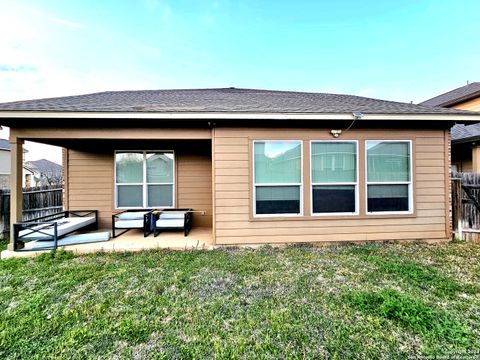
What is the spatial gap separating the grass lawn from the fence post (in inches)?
44.5

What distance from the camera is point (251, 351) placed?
190 centimetres

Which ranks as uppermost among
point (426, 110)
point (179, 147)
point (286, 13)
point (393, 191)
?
point (286, 13)

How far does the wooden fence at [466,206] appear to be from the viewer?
495 centimetres

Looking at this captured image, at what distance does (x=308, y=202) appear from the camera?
15.6 ft

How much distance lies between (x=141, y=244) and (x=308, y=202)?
12.0ft

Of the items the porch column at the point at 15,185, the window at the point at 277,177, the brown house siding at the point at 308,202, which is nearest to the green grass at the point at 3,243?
the porch column at the point at 15,185

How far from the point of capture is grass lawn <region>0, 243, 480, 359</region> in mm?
1961

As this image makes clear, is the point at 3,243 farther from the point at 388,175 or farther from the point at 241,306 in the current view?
the point at 388,175

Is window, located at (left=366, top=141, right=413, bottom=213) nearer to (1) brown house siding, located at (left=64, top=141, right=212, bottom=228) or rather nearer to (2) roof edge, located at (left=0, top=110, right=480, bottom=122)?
(2) roof edge, located at (left=0, top=110, right=480, bottom=122)

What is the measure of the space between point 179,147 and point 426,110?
5808mm

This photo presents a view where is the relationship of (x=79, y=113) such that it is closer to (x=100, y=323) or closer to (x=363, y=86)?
(x=100, y=323)

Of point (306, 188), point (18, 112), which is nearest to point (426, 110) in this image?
point (306, 188)

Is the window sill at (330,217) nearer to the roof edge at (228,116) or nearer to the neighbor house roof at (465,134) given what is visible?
the roof edge at (228,116)

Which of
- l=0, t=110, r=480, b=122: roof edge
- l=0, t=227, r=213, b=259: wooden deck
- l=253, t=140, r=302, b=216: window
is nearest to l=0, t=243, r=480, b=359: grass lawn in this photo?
l=0, t=227, r=213, b=259: wooden deck
